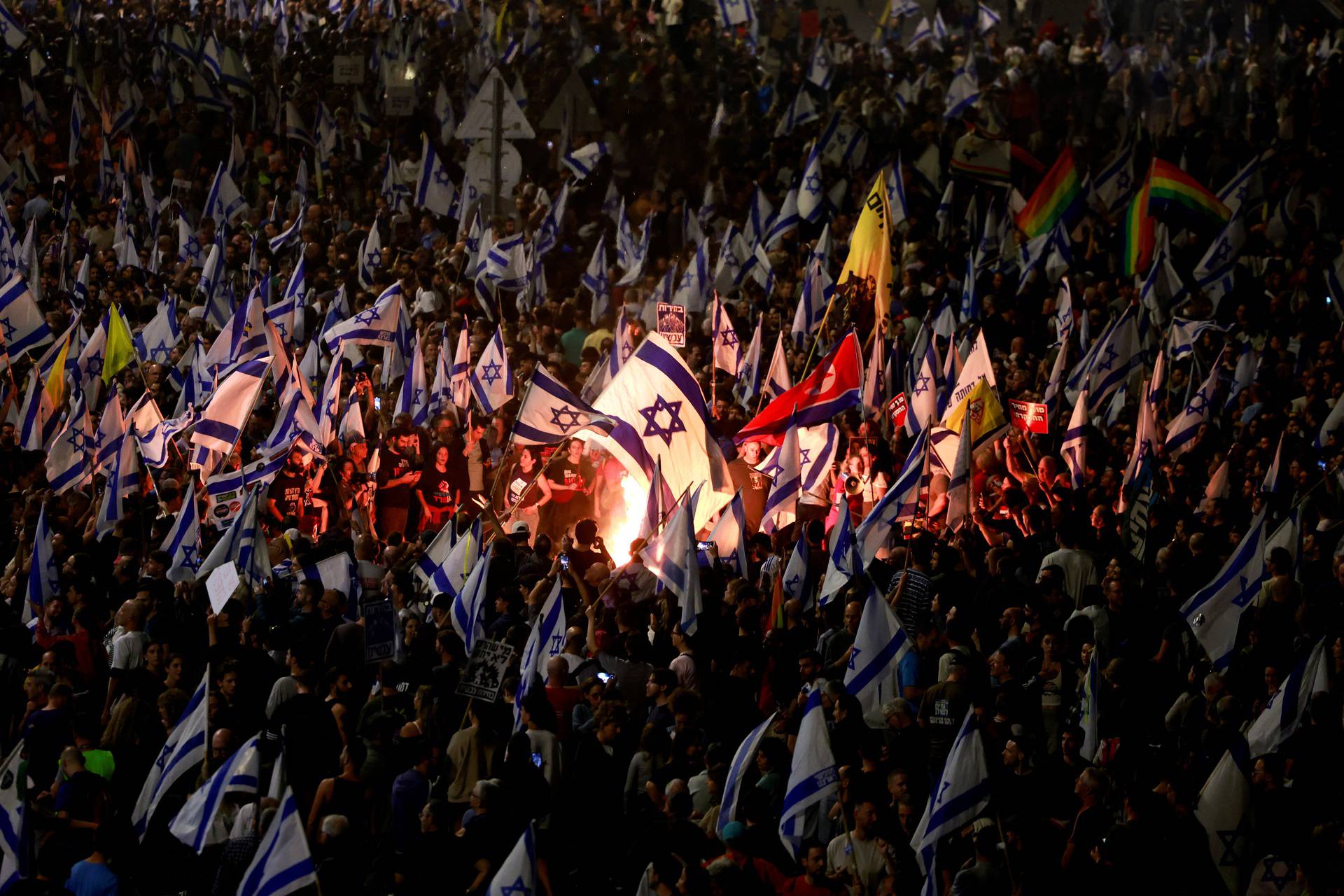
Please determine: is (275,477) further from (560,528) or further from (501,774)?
(501,774)

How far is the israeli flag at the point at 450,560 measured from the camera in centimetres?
1457

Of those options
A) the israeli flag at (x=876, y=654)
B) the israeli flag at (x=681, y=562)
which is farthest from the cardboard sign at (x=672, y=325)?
the israeli flag at (x=876, y=654)

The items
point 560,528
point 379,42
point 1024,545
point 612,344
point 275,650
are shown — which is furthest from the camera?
point 379,42

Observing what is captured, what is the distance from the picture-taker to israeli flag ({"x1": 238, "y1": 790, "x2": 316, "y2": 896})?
9.57 metres

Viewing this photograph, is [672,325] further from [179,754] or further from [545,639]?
[179,754]

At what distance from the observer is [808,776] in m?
10.9

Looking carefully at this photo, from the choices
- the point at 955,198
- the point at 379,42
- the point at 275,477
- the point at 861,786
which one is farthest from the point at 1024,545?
the point at 379,42

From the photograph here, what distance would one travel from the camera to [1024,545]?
50.6 ft

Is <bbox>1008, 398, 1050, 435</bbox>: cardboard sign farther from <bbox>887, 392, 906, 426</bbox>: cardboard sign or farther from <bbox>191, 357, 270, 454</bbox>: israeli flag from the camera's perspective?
<bbox>191, 357, 270, 454</bbox>: israeli flag

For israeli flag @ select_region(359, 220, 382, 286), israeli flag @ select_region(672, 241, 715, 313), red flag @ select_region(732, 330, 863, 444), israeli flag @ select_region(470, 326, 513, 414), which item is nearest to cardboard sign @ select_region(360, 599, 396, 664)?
red flag @ select_region(732, 330, 863, 444)

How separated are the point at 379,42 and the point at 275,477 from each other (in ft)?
54.4

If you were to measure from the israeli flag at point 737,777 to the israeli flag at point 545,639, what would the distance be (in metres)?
1.90

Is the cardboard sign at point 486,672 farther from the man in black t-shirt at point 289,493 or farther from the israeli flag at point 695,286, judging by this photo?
the israeli flag at point 695,286

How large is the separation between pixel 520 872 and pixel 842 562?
16.9 feet
